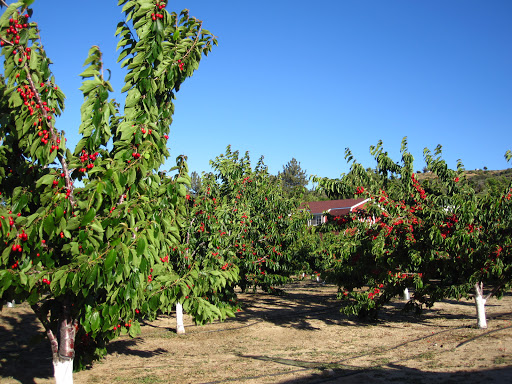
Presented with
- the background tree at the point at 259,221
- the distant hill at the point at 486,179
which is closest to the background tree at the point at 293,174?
the distant hill at the point at 486,179

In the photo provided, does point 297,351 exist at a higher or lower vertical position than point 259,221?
lower

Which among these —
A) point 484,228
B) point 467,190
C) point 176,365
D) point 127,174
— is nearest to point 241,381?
point 176,365

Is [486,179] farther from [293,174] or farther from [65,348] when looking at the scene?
[293,174]

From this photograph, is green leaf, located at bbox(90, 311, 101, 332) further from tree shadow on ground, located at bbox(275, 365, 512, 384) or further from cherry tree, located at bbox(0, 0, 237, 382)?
tree shadow on ground, located at bbox(275, 365, 512, 384)

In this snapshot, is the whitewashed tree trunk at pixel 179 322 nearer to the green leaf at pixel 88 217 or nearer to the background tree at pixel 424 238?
the background tree at pixel 424 238

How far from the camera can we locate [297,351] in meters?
12.1

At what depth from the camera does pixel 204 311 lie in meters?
5.89

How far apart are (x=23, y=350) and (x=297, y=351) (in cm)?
805

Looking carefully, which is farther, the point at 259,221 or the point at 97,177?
the point at 259,221

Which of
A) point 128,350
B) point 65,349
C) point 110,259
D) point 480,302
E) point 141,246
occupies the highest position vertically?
point 141,246

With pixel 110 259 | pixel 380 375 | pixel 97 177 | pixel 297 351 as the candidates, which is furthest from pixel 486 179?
pixel 110 259

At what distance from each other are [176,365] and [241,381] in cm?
259

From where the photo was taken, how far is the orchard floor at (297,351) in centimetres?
896

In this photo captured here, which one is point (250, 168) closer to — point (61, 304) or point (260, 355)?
point (260, 355)
